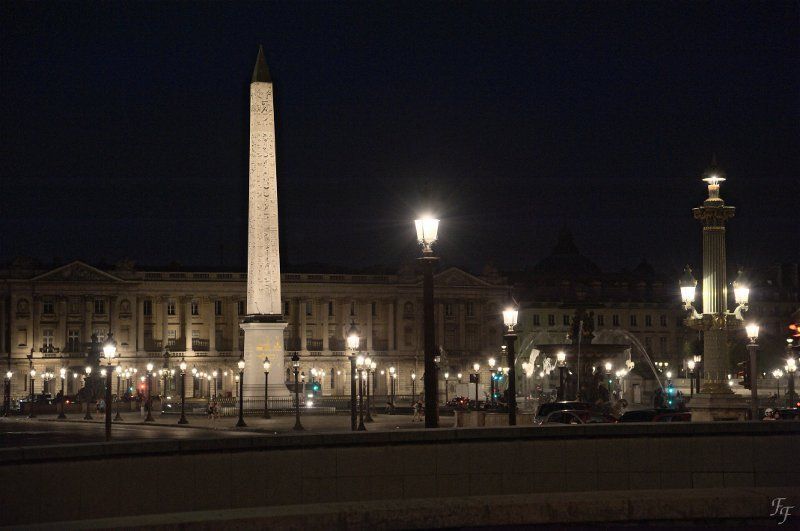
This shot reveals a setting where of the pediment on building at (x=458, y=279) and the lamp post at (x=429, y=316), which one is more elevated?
the pediment on building at (x=458, y=279)

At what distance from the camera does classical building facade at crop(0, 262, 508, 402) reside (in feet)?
431

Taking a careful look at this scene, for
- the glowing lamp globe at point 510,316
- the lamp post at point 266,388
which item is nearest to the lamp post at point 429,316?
the glowing lamp globe at point 510,316

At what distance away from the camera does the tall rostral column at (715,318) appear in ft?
102

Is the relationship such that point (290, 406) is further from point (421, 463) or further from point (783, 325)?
point (783, 325)

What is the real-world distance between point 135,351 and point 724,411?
108 m

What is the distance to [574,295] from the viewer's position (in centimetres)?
15425

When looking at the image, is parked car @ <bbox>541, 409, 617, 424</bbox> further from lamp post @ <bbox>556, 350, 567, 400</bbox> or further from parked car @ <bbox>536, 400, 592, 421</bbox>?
lamp post @ <bbox>556, 350, 567, 400</bbox>

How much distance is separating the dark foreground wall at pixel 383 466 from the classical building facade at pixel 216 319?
10888 cm

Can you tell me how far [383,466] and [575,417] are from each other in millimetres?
20249

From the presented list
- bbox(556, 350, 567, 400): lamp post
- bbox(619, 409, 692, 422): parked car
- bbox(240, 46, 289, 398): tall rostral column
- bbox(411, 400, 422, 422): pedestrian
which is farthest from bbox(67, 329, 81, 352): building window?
bbox(619, 409, 692, 422): parked car

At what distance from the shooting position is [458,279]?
477 feet

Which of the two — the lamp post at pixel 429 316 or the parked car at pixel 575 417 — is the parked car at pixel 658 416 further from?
the lamp post at pixel 429 316

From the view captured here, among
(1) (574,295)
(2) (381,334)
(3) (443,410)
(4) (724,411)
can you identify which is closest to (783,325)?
(1) (574,295)

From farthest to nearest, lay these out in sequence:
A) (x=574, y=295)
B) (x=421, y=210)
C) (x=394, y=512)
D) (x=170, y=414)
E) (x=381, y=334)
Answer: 1. (x=574, y=295)
2. (x=381, y=334)
3. (x=170, y=414)
4. (x=421, y=210)
5. (x=394, y=512)
